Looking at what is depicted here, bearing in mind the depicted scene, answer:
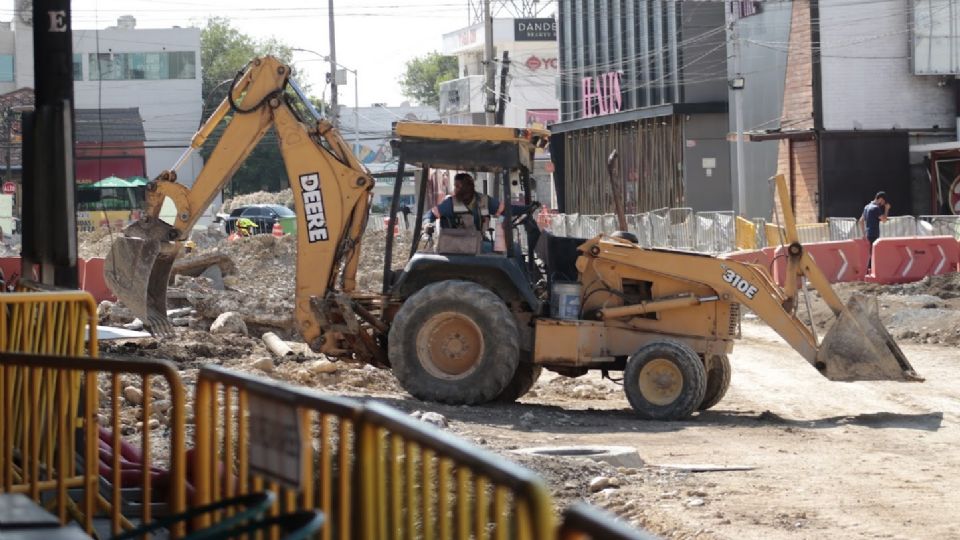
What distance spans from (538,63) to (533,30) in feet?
11.8

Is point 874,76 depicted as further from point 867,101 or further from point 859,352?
point 859,352

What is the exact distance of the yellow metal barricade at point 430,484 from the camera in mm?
3684

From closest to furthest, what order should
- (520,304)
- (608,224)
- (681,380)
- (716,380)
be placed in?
(681,380), (520,304), (716,380), (608,224)

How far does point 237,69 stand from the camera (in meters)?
93.1

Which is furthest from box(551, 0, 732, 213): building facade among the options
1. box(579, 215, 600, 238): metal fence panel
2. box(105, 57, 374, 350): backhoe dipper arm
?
box(105, 57, 374, 350): backhoe dipper arm

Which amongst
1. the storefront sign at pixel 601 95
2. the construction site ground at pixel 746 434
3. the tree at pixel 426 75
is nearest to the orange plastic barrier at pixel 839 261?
the construction site ground at pixel 746 434

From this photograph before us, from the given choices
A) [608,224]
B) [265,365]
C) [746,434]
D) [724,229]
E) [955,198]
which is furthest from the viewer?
[608,224]

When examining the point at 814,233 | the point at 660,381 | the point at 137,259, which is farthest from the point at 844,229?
the point at 137,259

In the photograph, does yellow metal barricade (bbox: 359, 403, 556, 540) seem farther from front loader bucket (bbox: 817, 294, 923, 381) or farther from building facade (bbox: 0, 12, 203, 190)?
building facade (bbox: 0, 12, 203, 190)

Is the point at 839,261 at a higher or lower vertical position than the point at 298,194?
lower

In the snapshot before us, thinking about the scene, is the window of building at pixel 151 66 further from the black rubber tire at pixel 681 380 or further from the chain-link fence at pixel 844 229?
the black rubber tire at pixel 681 380

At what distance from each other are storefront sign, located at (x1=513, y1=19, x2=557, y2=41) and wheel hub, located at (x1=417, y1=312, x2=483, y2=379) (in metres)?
97.5

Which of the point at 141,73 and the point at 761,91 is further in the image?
the point at 141,73

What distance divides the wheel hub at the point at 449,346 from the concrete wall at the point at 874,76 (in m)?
28.1
